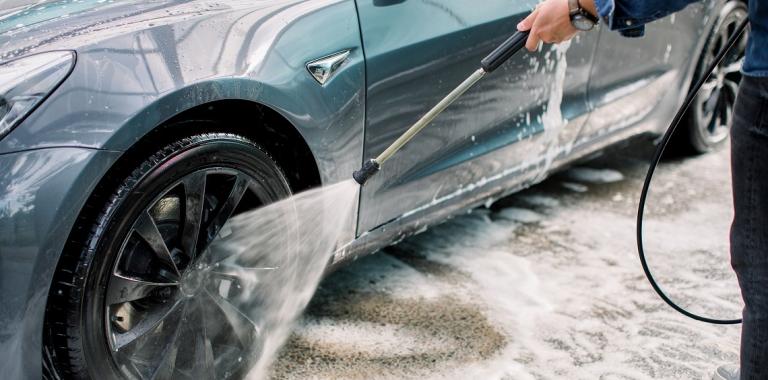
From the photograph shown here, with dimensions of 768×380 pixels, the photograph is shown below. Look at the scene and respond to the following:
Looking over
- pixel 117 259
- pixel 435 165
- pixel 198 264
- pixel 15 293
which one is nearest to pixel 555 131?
pixel 435 165

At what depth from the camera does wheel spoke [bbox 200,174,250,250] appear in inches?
99.1

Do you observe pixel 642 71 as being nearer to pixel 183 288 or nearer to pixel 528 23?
pixel 528 23

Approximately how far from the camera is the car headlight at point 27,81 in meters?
2.10

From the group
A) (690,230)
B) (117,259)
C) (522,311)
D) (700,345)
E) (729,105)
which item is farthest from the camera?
(729,105)

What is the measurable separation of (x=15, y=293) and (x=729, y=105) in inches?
146

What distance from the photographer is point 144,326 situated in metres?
2.42

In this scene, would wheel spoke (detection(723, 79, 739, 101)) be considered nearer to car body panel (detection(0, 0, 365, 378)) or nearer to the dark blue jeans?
car body panel (detection(0, 0, 365, 378))

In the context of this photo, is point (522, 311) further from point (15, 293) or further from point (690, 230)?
point (15, 293)

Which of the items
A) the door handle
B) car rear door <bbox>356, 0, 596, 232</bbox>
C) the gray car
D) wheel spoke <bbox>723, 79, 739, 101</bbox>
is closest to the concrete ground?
the gray car

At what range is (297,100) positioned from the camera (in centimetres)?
257

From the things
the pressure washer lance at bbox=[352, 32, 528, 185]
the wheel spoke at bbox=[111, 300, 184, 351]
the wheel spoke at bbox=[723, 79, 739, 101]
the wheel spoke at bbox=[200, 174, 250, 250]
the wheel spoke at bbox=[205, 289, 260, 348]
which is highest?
the pressure washer lance at bbox=[352, 32, 528, 185]

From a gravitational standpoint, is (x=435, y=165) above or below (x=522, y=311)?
above

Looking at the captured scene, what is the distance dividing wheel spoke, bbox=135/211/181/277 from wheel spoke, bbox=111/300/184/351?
0.47 feet

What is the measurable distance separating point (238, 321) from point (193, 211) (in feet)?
1.40
